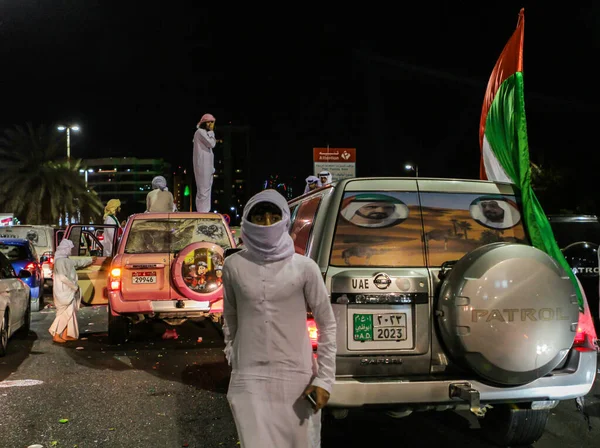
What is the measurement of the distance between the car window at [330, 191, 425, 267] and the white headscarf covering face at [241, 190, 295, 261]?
114 centimetres

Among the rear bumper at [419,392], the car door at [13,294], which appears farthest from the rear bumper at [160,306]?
the rear bumper at [419,392]

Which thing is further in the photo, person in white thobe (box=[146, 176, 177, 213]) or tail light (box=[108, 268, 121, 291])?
person in white thobe (box=[146, 176, 177, 213])

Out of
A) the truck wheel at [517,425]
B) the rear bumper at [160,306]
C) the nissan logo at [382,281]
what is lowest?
the truck wheel at [517,425]

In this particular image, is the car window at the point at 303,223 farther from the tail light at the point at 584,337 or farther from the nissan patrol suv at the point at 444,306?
the tail light at the point at 584,337

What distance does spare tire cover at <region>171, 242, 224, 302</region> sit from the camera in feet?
28.0

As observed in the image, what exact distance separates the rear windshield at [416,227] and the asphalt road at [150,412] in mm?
1643

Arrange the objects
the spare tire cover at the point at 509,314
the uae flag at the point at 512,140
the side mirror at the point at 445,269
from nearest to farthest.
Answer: the spare tire cover at the point at 509,314, the side mirror at the point at 445,269, the uae flag at the point at 512,140

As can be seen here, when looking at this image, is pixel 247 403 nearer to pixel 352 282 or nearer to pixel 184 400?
pixel 352 282

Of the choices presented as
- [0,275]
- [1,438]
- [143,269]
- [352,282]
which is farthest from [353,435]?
[0,275]

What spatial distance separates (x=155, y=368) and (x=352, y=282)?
4.62m

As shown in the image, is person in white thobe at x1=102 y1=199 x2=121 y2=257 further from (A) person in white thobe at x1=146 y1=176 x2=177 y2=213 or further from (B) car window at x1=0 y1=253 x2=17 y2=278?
(B) car window at x1=0 y1=253 x2=17 y2=278

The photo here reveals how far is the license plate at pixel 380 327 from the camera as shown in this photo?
163 inches

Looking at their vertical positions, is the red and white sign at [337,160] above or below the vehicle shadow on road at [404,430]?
above

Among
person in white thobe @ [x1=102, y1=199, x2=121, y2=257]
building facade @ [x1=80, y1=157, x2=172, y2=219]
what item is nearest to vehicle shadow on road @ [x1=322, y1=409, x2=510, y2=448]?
person in white thobe @ [x1=102, y1=199, x2=121, y2=257]
